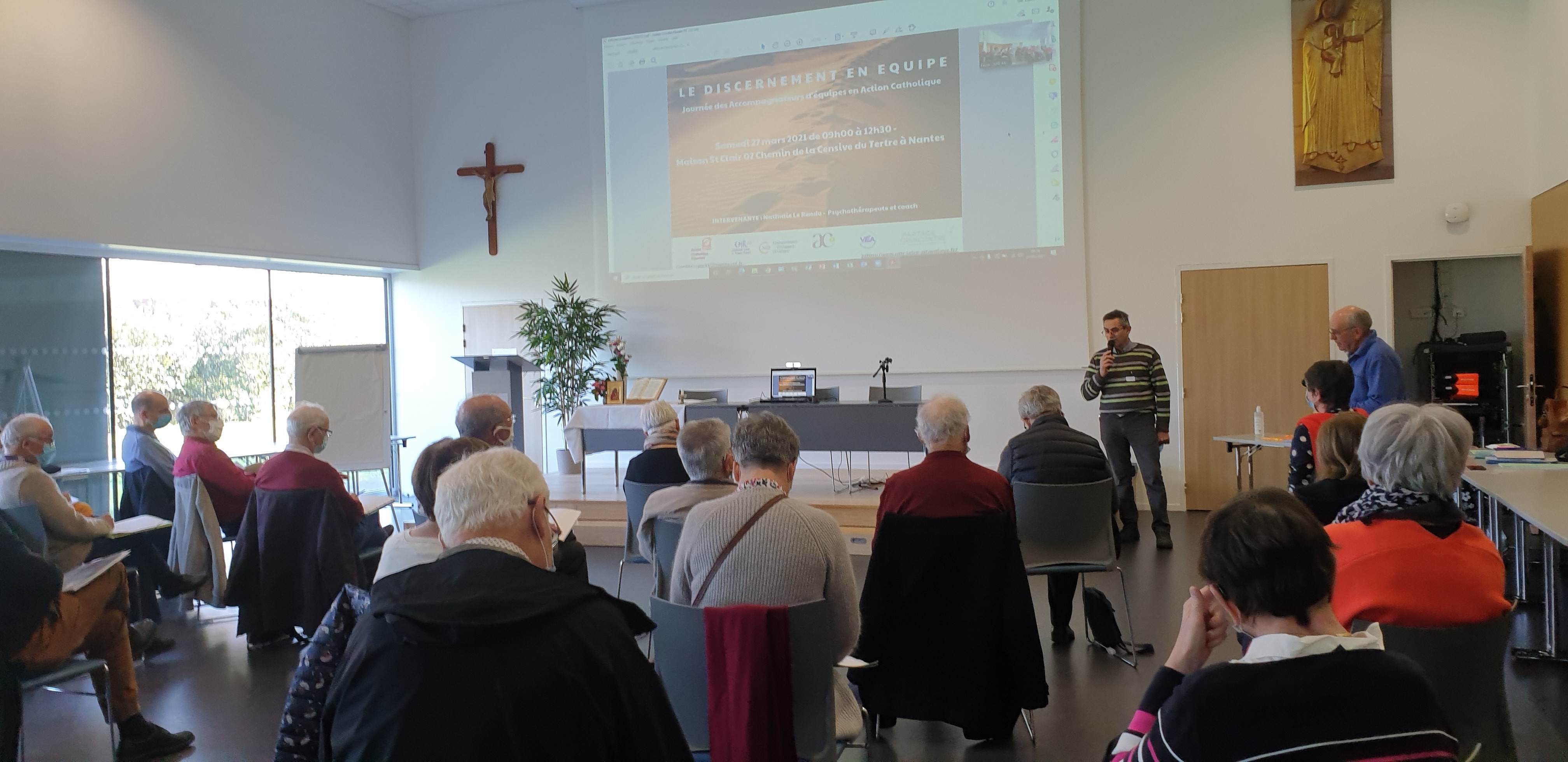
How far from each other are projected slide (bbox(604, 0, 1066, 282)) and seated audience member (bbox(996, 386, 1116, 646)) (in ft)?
12.0

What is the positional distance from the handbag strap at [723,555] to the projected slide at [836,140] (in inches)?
225

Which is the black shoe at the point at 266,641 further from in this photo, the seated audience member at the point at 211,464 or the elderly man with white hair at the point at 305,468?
the elderly man with white hair at the point at 305,468

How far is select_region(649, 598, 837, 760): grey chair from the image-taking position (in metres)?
2.11

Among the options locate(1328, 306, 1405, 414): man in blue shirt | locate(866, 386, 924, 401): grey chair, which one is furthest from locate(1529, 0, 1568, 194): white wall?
locate(866, 386, 924, 401): grey chair

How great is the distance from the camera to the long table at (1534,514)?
3045 mm

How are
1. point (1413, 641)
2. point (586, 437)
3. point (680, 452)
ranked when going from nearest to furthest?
point (1413, 641) → point (680, 452) → point (586, 437)

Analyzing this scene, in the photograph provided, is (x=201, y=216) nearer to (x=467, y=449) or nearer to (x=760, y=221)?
(x=760, y=221)

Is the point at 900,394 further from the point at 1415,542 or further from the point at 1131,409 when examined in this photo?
the point at 1415,542

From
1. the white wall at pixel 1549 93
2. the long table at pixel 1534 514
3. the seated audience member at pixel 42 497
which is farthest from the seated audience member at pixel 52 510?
the white wall at pixel 1549 93

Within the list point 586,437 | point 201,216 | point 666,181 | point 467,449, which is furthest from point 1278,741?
point 201,216

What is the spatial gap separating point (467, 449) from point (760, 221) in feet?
19.3

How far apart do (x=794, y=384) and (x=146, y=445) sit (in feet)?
13.1

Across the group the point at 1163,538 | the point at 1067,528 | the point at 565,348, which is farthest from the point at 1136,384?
the point at 565,348

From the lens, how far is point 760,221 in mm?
8180
